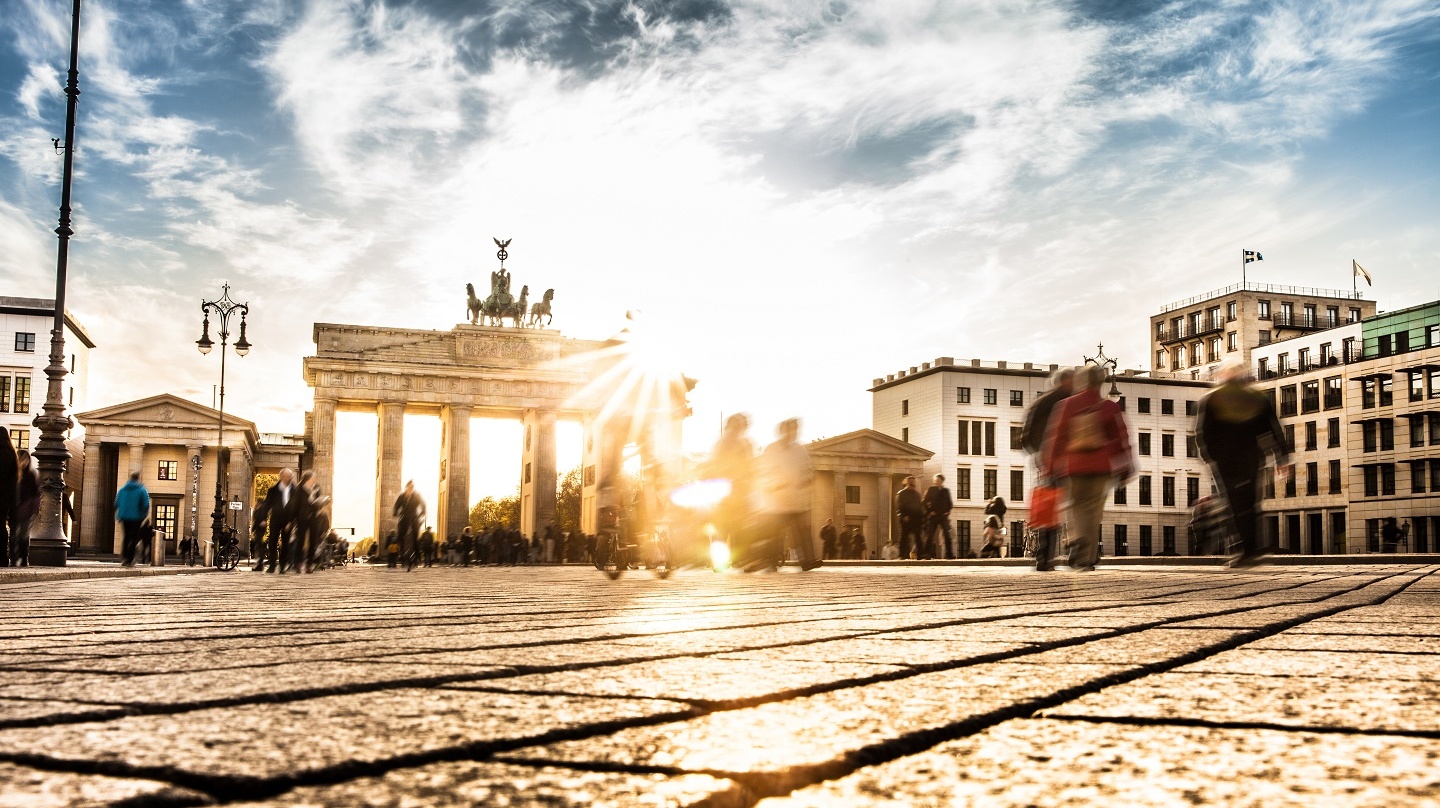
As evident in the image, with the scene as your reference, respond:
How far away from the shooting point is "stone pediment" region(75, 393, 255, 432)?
6962 cm

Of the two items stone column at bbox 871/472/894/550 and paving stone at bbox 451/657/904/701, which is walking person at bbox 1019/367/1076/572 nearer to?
paving stone at bbox 451/657/904/701

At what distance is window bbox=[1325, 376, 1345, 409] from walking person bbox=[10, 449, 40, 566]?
71560 mm

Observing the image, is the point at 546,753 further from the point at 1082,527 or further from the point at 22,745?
the point at 1082,527

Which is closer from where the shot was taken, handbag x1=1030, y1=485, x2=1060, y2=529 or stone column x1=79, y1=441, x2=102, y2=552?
handbag x1=1030, y1=485, x2=1060, y2=529

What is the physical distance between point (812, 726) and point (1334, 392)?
80507 mm

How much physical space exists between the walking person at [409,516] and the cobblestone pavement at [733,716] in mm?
19554

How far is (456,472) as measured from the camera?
6769 cm

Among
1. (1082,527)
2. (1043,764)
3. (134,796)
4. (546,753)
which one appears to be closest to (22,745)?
(134,796)

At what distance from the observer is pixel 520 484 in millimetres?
77812

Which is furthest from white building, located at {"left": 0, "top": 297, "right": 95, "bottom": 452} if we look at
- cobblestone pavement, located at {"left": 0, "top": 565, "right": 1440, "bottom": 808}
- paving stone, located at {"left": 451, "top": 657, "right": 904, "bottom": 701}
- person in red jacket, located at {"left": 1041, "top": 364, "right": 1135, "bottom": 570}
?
paving stone, located at {"left": 451, "top": 657, "right": 904, "bottom": 701}

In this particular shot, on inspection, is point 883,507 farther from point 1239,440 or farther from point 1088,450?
point 1088,450

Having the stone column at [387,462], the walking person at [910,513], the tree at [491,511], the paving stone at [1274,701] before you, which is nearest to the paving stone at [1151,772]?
the paving stone at [1274,701]

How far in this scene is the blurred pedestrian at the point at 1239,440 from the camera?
10.5 metres

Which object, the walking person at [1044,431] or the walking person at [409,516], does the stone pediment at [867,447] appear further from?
the walking person at [1044,431]
